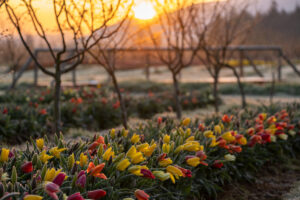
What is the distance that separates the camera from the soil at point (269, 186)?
2.85 metres

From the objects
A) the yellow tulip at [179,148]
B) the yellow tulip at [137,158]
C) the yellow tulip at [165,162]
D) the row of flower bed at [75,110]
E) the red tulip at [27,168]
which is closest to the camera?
the red tulip at [27,168]

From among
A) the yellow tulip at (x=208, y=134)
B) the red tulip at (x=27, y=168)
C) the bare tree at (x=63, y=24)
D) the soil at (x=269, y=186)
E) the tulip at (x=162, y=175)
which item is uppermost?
the bare tree at (x=63, y=24)

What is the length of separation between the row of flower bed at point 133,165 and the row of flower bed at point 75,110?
1164 mm

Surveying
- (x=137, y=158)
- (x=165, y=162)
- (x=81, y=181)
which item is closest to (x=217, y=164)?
(x=165, y=162)

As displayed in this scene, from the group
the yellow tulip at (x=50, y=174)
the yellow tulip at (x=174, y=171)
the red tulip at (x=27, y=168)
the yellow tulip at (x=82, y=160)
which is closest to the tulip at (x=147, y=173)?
the yellow tulip at (x=174, y=171)

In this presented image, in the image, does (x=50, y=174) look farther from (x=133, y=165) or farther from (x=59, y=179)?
(x=133, y=165)

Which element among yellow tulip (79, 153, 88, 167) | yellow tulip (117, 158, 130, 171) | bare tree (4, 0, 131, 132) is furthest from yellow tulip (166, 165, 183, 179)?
bare tree (4, 0, 131, 132)

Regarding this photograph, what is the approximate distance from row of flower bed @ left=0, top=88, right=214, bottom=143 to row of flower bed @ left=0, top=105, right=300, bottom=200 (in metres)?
1.16

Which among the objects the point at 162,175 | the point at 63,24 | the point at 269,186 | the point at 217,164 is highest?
the point at 63,24

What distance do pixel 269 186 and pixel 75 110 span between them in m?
3.21

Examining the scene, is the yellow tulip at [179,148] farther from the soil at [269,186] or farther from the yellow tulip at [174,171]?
the soil at [269,186]

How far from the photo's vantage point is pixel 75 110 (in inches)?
209

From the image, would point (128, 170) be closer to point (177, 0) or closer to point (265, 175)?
point (265, 175)

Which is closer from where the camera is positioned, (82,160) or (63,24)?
(82,160)
